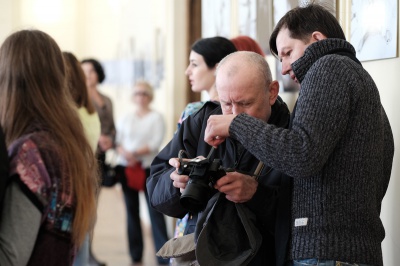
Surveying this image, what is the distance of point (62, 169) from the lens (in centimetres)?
227

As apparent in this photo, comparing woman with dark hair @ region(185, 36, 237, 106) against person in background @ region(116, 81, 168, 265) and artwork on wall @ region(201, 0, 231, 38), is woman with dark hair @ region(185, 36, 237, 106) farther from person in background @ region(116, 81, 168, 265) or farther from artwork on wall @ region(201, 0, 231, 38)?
person in background @ region(116, 81, 168, 265)

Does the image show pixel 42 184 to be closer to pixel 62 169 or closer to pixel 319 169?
pixel 62 169

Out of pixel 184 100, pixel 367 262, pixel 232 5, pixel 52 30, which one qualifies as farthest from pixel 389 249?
pixel 52 30

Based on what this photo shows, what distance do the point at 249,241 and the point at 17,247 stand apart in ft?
2.68

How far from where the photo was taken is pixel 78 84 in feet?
16.4

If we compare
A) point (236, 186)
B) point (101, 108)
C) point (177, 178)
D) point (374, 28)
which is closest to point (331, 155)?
point (236, 186)

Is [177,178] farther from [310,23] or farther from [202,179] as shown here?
[310,23]

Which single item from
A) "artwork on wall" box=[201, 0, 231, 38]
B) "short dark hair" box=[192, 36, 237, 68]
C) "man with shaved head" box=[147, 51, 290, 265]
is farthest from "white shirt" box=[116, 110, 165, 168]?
"man with shaved head" box=[147, 51, 290, 265]

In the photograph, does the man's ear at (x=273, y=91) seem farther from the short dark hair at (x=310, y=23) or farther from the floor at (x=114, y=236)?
the floor at (x=114, y=236)

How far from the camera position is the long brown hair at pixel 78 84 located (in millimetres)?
4871

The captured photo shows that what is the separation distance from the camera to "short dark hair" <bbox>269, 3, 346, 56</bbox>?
8.39 ft

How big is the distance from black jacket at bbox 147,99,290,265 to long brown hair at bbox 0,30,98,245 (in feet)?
1.51

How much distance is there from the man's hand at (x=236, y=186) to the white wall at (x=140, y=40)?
3.22ft

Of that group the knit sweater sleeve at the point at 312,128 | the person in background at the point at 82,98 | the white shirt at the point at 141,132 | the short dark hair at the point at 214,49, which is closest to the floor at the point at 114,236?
the white shirt at the point at 141,132
